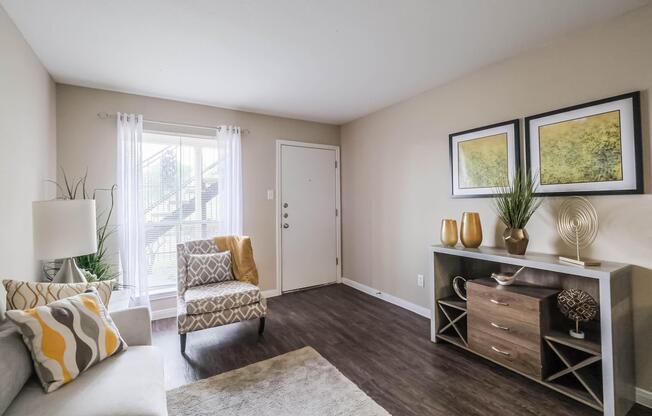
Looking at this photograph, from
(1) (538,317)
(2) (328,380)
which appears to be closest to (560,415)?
(1) (538,317)

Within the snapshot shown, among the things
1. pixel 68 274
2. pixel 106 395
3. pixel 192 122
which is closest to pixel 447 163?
pixel 192 122

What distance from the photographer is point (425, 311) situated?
3.08m

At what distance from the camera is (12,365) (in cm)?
117

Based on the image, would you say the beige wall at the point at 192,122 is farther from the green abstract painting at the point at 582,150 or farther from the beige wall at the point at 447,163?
the green abstract painting at the point at 582,150

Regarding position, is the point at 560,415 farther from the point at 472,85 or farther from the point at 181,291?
the point at 181,291

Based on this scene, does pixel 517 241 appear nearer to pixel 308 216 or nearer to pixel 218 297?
pixel 218 297

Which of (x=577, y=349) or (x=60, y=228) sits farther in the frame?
(x=60, y=228)

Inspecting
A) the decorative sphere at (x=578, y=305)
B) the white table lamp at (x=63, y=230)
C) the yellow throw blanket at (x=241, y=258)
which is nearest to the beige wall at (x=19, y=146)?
the white table lamp at (x=63, y=230)

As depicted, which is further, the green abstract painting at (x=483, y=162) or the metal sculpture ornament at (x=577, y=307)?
the green abstract painting at (x=483, y=162)

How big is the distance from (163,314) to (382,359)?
236 centimetres

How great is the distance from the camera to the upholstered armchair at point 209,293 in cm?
236

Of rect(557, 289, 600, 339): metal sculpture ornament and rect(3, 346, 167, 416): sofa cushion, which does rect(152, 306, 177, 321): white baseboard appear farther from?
rect(557, 289, 600, 339): metal sculpture ornament

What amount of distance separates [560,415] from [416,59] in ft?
8.23

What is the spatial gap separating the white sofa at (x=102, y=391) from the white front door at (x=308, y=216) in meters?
2.55
